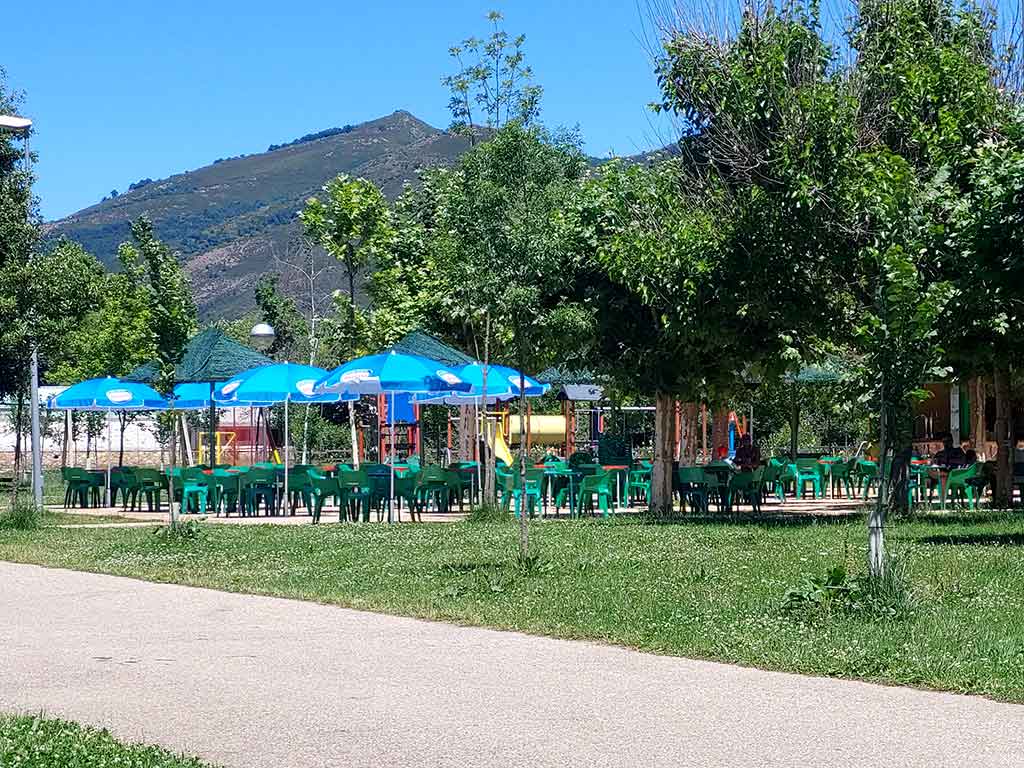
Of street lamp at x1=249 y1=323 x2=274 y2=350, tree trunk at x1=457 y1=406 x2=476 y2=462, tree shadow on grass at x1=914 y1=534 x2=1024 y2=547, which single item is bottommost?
tree shadow on grass at x1=914 y1=534 x2=1024 y2=547

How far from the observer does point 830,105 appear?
65.1 ft

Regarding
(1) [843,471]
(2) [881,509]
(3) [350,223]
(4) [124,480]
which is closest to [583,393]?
(3) [350,223]

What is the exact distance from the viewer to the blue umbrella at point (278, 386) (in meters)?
26.8

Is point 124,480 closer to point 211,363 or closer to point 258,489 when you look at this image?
point 211,363

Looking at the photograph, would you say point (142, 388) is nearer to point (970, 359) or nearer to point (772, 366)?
point (772, 366)

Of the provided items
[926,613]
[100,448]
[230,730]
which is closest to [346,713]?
[230,730]

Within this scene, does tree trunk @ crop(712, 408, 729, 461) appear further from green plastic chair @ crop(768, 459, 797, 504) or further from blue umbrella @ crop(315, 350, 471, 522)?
blue umbrella @ crop(315, 350, 471, 522)

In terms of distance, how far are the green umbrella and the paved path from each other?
16.1 meters

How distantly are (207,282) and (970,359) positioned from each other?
169775 millimetres

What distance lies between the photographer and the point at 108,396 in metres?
29.6

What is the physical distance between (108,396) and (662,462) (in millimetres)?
11216

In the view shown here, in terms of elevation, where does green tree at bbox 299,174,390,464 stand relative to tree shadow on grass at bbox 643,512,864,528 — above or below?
above

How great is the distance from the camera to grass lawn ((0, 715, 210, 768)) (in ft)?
21.9

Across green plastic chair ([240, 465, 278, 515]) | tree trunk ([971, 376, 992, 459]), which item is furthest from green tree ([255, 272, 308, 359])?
green plastic chair ([240, 465, 278, 515])
